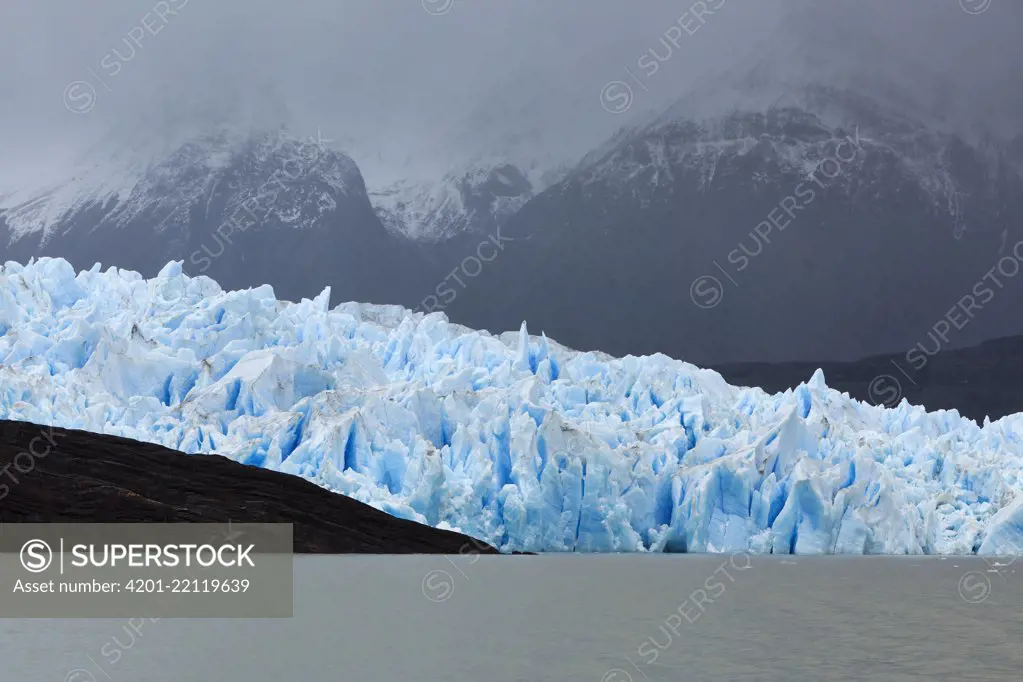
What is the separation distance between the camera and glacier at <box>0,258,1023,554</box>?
42438 mm

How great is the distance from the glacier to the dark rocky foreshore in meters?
0.73

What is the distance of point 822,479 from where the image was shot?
42.1 m

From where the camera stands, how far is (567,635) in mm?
18391

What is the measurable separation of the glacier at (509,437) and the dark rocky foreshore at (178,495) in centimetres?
73

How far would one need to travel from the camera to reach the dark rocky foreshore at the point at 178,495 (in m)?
40.0

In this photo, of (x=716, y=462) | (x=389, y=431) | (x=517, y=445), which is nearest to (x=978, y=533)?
(x=716, y=462)

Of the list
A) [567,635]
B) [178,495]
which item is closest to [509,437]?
[178,495]

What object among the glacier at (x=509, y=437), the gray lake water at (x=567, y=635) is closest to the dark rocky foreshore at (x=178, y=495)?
the glacier at (x=509, y=437)

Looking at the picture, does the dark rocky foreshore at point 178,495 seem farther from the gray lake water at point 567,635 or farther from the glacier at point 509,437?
the gray lake water at point 567,635

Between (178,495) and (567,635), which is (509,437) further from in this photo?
(567,635)

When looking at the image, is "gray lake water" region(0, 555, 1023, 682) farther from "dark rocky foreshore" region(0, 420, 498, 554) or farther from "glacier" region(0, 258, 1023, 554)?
"glacier" region(0, 258, 1023, 554)

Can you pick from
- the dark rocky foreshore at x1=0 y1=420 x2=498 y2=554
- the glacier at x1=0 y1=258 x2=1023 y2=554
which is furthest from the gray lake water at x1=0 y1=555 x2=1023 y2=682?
the glacier at x1=0 y1=258 x2=1023 y2=554

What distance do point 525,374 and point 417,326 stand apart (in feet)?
31.0

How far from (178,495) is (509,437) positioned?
1252 cm
